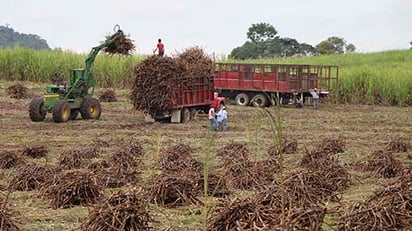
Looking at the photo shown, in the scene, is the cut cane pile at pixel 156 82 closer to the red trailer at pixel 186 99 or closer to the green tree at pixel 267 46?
the red trailer at pixel 186 99

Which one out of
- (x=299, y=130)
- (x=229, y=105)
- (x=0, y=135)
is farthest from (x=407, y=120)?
(x=0, y=135)

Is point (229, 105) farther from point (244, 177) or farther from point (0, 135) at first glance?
point (244, 177)

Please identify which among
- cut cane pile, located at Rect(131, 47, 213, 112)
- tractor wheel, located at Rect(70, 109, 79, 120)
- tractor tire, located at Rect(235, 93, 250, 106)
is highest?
cut cane pile, located at Rect(131, 47, 213, 112)

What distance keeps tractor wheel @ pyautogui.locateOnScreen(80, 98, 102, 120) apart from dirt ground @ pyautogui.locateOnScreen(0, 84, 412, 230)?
8.8 inches

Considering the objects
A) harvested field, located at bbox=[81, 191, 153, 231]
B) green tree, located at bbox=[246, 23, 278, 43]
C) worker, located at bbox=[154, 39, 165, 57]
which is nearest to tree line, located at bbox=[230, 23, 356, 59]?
green tree, located at bbox=[246, 23, 278, 43]

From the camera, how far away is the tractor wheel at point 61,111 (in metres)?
18.2

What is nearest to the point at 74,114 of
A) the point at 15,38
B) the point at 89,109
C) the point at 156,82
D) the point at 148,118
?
the point at 89,109

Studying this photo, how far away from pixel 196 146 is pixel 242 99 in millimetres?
12023

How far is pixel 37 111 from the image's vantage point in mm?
18438

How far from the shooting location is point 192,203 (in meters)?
8.59

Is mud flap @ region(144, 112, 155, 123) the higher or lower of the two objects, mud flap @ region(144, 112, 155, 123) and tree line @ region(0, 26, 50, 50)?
the lower

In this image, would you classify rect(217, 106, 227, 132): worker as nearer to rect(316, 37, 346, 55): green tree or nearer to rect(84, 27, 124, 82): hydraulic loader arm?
rect(84, 27, 124, 82): hydraulic loader arm

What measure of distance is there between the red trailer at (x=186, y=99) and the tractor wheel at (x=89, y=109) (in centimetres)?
140

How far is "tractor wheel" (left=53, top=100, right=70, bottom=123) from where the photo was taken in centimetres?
1819
